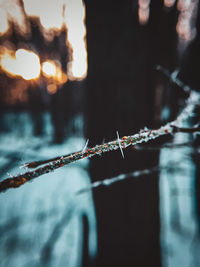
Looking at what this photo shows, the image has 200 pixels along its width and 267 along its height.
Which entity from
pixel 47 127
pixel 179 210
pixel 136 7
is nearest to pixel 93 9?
pixel 136 7

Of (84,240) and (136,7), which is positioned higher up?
(136,7)

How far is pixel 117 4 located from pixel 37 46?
28.3ft

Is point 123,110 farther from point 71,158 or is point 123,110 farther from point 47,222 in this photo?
point 47,222

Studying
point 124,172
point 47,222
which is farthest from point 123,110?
point 47,222

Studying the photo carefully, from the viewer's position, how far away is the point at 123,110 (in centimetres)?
129

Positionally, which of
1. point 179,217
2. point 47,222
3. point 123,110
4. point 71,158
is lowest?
point 179,217

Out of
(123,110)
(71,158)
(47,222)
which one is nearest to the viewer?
(71,158)

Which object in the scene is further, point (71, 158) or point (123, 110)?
point (123, 110)

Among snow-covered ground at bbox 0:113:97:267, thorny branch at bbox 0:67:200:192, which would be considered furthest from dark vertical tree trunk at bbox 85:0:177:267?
snow-covered ground at bbox 0:113:97:267

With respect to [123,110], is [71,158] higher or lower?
lower

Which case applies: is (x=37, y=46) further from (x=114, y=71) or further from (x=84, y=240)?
(x=84, y=240)

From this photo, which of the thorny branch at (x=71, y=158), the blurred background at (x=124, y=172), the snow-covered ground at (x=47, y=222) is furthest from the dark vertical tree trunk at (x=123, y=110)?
the snow-covered ground at (x=47, y=222)

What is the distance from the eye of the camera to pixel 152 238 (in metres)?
1.72

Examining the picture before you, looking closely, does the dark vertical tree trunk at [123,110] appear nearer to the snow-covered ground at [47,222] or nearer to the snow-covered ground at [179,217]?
the snow-covered ground at [179,217]
